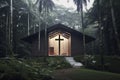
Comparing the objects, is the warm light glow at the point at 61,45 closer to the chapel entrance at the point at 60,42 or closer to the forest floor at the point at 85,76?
the chapel entrance at the point at 60,42

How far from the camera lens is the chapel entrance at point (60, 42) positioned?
92.9 feet

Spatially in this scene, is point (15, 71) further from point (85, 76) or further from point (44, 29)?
point (44, 29)

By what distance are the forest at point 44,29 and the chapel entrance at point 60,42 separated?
1.89m

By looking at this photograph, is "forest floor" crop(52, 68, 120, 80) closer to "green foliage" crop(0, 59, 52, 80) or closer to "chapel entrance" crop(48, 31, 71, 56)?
"green foliage" crop(0, 59, 52, 80)

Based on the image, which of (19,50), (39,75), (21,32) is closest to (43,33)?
(19,50)

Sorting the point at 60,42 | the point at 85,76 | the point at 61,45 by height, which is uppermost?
the point at 60,42

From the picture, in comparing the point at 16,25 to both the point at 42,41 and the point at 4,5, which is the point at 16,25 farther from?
the point at 42,41

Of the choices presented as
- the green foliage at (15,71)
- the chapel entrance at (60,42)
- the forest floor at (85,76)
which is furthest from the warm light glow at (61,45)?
the green foliage at (15,71)

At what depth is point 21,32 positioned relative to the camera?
135 feet

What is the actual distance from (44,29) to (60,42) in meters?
3.75

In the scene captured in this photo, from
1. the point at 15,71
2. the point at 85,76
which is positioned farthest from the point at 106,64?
the point at 15,71

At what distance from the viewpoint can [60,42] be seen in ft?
99.9

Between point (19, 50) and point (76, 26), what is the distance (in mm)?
22078

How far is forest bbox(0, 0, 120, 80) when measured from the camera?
921cm
